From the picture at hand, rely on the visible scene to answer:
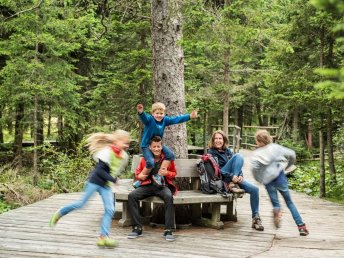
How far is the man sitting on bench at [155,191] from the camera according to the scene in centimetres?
595

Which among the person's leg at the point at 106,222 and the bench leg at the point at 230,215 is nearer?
the person's leg at the point at 106,222

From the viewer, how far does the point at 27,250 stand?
5.29 metres

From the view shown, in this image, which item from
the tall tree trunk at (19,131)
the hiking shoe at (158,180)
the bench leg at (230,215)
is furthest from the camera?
the tall tree trunk at (19,131)

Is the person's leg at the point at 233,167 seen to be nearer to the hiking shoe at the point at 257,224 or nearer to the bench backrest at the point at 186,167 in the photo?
the bench backrest at the point at 186,167

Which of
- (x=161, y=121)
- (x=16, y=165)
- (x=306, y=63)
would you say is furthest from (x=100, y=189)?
(x=16, y=165)

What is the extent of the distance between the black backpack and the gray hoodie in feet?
2.19

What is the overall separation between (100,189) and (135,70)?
31.9ft

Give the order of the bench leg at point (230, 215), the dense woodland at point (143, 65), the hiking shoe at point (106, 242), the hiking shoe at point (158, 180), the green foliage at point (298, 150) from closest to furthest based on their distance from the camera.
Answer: the hiking shoe at point (106, 242) < the hiking shoe at point (158, 180) < the bench leg at point (230, 215) < the dense woodland at point (143, 65) < the green foliage at point (298, 150)

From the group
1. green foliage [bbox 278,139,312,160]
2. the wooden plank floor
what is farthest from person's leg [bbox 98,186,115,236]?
green foliage [bbox 278,139,312,160]

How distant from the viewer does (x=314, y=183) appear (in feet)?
43.8

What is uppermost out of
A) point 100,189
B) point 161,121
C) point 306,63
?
point 306,63

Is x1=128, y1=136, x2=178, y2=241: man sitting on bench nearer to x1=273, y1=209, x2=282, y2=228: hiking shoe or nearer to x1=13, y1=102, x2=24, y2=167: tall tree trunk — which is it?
x1=273, y1=209, x2=282, y2=228: hiking shoe

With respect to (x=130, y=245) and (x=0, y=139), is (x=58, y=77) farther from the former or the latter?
(x=130, y=245)

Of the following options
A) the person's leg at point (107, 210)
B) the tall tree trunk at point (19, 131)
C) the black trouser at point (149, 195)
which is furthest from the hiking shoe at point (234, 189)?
the tall tree trunk at point (19, 131)
